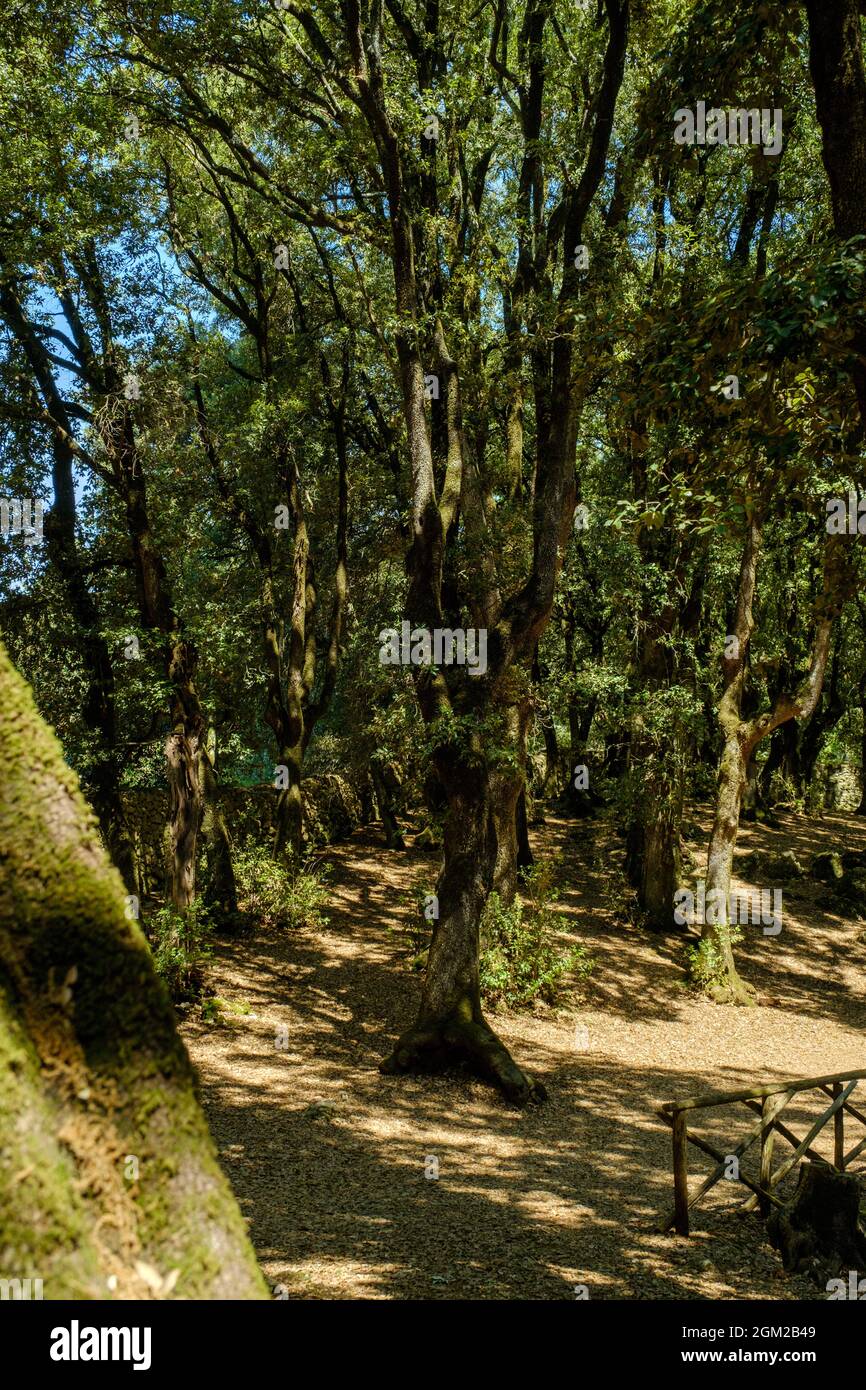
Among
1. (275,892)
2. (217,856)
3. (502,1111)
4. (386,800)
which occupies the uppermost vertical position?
(386,800)

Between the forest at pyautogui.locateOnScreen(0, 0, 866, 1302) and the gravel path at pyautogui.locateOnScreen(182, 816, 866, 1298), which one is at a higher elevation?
the forest at pyautogui.locateOnScreen(0, 0, 866, 1302)

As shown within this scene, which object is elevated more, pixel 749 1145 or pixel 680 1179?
pixel 749 1145

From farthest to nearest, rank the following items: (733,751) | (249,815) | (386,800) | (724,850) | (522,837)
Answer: (386,800), (522,837), (249,815), (724,850), (733,751)

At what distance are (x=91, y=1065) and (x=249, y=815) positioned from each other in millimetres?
16843

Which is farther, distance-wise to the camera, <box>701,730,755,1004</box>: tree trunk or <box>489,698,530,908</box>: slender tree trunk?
<box>701,730,755,1004</box>: tree trunk

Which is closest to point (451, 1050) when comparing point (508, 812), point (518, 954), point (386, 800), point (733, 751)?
point (518, 954)

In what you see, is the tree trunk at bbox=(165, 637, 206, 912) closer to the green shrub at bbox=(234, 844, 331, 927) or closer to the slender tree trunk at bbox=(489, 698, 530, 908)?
the slender tree trunk at bbox=(489, 698, 530, 908)

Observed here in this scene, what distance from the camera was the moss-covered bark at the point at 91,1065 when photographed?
193 cm

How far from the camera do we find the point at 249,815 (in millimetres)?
18578

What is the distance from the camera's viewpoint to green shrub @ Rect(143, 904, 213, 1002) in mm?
11328

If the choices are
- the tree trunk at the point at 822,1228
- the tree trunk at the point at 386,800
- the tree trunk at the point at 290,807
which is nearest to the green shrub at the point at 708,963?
the tree trunk at the point at 290,807

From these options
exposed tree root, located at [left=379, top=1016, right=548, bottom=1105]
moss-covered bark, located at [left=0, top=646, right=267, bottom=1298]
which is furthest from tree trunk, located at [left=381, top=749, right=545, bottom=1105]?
moss-covered bark, located at [left=0, top=646, right=267, bottom=1298]

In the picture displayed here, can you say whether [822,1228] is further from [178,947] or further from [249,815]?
[249,815]

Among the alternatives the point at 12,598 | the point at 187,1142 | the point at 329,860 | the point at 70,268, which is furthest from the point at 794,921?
the point at 187,1142
